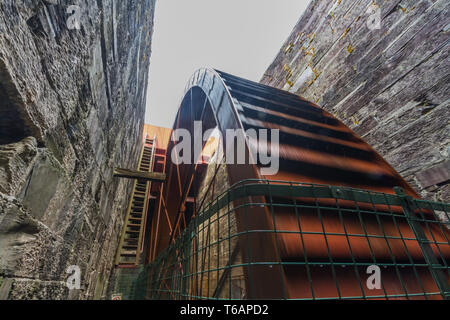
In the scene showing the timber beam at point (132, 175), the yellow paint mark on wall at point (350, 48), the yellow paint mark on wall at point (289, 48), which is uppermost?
the yellow paint mark on wall at point (289, 48)

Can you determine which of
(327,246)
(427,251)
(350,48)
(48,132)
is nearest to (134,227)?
(48,132)

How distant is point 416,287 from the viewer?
1.09 meters

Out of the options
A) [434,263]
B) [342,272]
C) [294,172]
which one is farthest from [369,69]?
[342,272]

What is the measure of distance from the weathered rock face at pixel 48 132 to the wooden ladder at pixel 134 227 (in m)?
3.65

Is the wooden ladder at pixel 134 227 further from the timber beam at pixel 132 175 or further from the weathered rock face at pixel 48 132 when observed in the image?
the weathered rock face at pixel 48 132

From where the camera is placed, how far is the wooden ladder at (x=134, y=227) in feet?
14.6

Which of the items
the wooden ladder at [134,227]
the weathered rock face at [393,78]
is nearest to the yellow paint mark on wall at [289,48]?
the weathered rock face at [393,78]

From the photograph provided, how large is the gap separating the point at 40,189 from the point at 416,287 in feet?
5.89

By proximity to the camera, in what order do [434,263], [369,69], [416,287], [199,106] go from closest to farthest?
[434,263]
[416,287]
[369,69]
[199,106]

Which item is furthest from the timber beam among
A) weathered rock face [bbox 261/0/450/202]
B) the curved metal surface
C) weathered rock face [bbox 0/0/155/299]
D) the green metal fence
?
weathered rock face [bbox 261/0/450/202]

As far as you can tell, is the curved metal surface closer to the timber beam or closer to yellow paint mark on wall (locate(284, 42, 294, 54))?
the timber beam

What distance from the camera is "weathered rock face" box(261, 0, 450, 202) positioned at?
4.93 feet
